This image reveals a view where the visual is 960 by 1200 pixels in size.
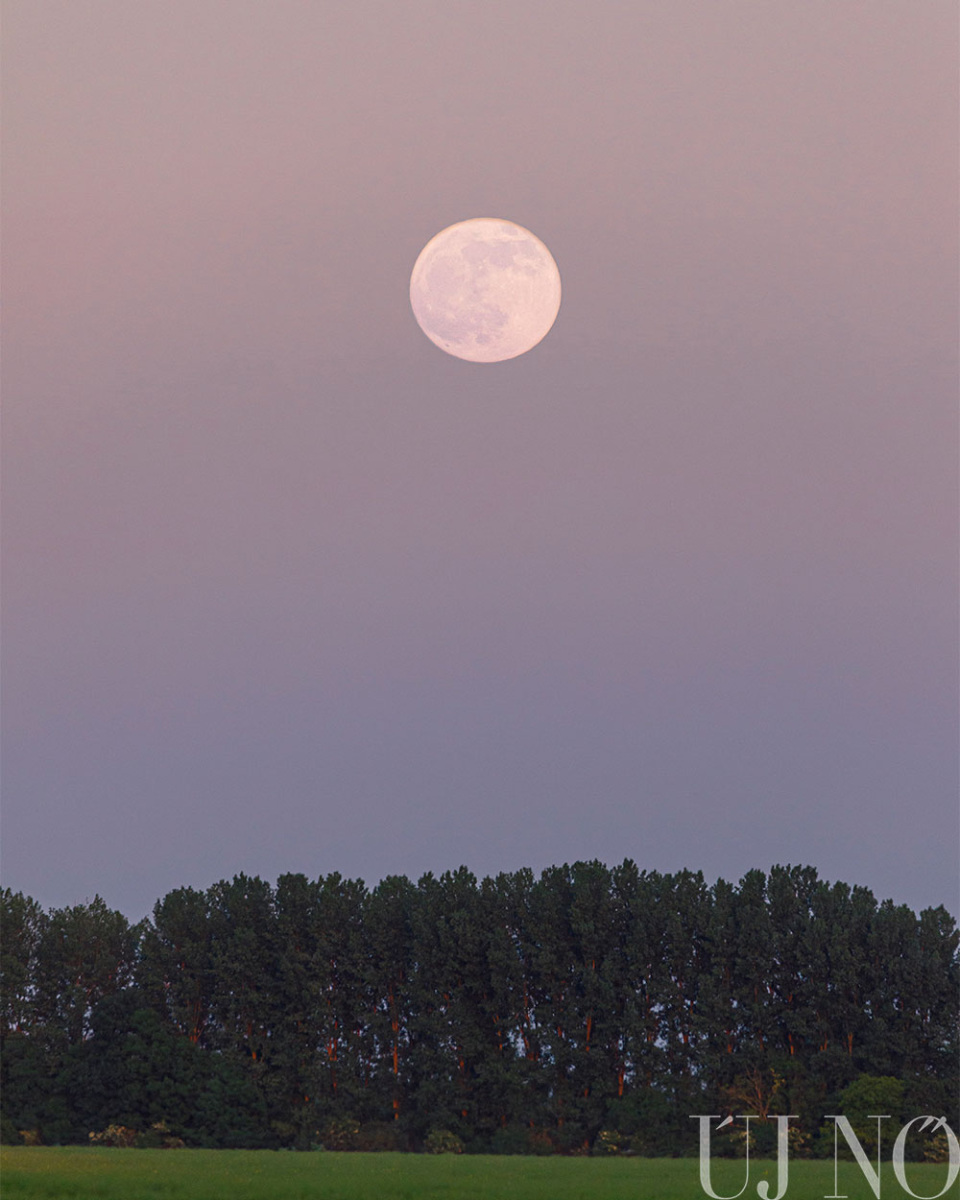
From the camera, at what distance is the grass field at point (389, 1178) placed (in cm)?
3762

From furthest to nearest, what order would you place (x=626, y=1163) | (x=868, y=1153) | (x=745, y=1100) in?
(x=745, y=1100) → (x=868, y=1153) → (x=626, y=1163)

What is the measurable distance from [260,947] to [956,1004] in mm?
37682

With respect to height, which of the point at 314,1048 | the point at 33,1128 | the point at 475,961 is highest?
the point at 475,961

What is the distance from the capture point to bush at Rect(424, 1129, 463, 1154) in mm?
64188

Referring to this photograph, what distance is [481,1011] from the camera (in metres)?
71.2

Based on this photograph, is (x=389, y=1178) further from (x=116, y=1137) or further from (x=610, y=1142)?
(x=116, y=1137)

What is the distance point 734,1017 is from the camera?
67.3 metres

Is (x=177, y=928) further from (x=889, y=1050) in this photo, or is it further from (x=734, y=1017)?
(x=889, y=1050)

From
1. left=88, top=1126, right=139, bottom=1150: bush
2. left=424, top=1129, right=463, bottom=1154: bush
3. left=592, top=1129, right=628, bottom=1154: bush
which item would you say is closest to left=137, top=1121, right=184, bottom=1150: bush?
left=88, top=1126, right=139, bottom=1150: bush

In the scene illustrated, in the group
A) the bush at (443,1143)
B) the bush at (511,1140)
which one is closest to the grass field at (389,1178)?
the bush at (511,1140)

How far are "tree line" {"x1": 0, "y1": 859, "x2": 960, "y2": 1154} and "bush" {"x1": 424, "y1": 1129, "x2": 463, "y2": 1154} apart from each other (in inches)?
53.6

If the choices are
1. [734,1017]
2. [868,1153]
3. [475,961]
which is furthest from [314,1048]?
[868,1153]

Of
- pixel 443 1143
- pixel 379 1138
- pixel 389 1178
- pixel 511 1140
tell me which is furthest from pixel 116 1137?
pixel 389 1178

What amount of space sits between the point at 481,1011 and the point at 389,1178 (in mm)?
30435
